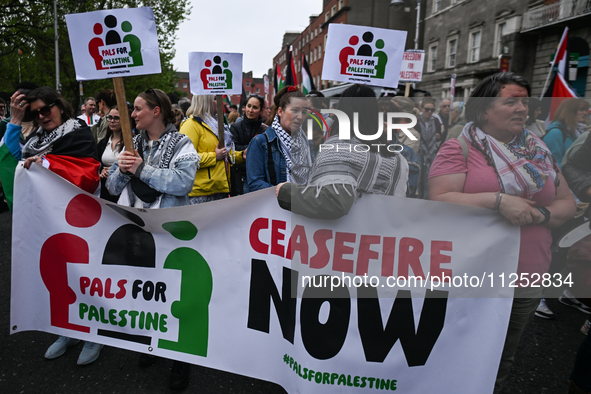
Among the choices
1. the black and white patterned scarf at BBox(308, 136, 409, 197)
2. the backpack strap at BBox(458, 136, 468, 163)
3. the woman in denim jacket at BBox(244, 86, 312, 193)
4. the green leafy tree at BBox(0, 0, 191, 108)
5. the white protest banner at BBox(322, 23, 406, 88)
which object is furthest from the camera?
the green leafy tree at BBox(0, 0, 191, 108)

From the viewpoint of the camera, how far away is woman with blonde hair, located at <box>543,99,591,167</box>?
2.93 metres

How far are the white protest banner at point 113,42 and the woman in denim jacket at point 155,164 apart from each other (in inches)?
9.4

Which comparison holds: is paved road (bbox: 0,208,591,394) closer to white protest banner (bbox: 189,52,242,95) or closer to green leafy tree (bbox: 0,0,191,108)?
white protest banner (bbox: 189,52,242,95)

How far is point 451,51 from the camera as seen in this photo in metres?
29.4

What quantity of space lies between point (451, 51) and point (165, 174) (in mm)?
30916

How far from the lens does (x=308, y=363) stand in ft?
6.76

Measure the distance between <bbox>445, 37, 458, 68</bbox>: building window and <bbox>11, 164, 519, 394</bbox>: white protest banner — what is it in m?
30.4

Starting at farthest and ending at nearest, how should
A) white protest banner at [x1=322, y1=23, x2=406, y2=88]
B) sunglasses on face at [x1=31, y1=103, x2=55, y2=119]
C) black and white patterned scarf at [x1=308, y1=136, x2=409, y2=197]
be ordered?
white protest banner at [x1=322, y1=23, x2=406, y2=88]
sunglasses on face at [x1=31, y1=103, x2=55, y2=119]
black and white patterned scarf at [x1=308, y1=136, x2=409, y2=197]

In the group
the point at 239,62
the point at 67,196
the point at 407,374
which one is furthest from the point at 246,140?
the point at 407,374

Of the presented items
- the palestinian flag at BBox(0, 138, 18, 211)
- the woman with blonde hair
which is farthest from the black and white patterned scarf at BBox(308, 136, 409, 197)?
the palestinian flag at BBox(0, 138, 18, 211)

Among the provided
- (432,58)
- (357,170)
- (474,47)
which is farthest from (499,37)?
(357,170)

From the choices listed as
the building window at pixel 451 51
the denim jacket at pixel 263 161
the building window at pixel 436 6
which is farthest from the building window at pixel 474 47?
the denim jacket at pixel 263 161

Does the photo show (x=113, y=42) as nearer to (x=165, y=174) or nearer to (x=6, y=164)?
(x=165, y=174)

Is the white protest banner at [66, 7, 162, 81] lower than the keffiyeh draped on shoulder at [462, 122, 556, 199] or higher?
higher
